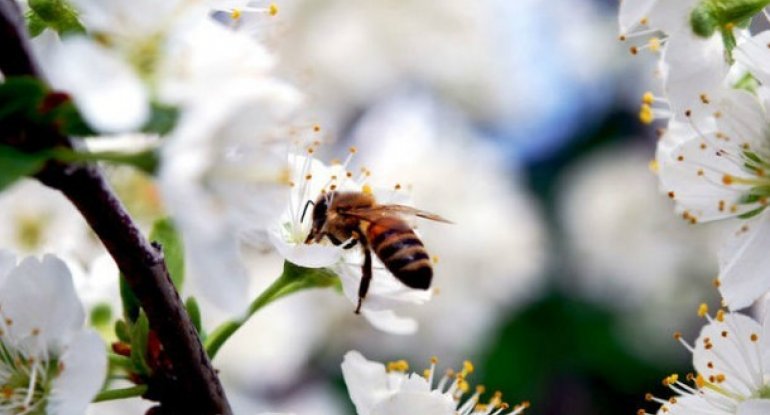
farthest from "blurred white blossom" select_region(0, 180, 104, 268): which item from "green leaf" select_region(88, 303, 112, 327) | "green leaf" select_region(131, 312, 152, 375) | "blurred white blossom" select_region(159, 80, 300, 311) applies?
"blurred white blossom" select_region(159, 80, 300, 311)

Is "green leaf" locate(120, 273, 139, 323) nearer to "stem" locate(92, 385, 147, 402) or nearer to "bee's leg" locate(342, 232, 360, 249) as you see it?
"stem" locate(92, 385, 147, 402)

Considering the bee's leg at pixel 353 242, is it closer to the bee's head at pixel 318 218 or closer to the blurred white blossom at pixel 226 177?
the bee's head at pixel 318 218

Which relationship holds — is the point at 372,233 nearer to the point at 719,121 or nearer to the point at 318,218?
the point at 318,218

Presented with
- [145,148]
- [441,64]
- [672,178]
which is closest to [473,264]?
[441,64]

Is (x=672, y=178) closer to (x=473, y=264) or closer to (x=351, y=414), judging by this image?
(x=351, y=414)

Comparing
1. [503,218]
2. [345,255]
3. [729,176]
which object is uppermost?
[729,176]

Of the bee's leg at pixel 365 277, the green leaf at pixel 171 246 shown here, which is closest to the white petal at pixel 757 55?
the bee's leg at pixel 365 277

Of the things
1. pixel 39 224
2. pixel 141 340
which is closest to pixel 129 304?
pixel 141 340
